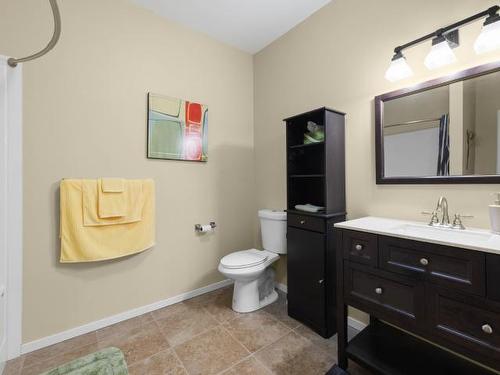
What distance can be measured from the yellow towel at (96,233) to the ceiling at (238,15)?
1505 millimetres

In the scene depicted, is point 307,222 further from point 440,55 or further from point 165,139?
point 165,139

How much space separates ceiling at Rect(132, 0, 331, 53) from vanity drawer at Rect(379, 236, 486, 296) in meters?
1.99

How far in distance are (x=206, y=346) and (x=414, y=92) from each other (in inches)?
85.2

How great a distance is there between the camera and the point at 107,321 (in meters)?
1.88

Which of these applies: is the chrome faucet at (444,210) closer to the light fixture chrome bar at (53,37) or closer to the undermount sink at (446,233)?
the undermount sink at (446,233)

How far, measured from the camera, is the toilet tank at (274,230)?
2184 millimetres

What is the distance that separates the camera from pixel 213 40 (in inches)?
96.8

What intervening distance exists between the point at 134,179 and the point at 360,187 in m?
1.81

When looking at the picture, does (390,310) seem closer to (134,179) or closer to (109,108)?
(134,179)

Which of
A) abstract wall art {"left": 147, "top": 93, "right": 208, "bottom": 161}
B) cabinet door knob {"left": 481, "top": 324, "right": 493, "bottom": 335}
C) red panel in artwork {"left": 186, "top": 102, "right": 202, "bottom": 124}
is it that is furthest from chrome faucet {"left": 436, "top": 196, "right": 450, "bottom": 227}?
red panel in artwork {"left": 186, "top": 102, "right": 202, "bottom": 124}

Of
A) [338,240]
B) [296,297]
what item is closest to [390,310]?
[338,240]

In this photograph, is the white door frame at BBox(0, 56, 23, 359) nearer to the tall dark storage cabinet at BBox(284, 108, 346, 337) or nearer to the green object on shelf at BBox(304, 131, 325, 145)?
the tall dark storage cabinet at BBox(284, 108, 346, 337)

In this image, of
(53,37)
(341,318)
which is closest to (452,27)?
(341,318)

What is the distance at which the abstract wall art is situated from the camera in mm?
2074
